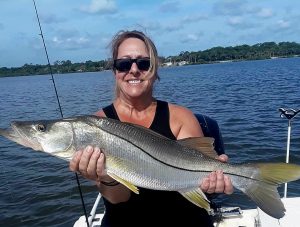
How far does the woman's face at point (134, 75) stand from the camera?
164 inches

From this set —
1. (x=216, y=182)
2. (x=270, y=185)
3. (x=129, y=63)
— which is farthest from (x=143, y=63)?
(x=270, y=185)

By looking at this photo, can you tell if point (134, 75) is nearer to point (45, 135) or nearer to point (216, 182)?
point (45, 135)

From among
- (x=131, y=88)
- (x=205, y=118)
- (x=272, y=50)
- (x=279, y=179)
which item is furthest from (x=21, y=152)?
(x=272, y=50)

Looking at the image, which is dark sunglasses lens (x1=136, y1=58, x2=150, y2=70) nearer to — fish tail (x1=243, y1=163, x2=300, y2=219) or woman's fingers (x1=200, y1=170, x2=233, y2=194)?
woman's fingers (x1=200, y1=170, x2=233, y2=194)

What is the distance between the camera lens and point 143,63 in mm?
4184

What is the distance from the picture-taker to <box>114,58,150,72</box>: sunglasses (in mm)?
4164

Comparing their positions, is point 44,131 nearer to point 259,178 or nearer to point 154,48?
point 154,48

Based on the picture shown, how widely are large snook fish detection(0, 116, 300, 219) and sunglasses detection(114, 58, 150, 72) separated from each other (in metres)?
0.81

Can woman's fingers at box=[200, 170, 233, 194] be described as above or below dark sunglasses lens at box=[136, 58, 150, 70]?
below

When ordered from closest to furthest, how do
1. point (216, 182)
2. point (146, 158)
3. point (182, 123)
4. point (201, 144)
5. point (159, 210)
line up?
point (146, 158), point (216, 182), point (201, 144), point (159, 210), point (182, 123)

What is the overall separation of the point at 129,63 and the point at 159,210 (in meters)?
1.43

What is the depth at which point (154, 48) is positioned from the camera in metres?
4.31

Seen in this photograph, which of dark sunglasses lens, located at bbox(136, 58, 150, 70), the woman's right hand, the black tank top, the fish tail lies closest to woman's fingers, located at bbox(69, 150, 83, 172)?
the woman's right hand

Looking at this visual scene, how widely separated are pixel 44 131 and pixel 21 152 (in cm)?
1329
